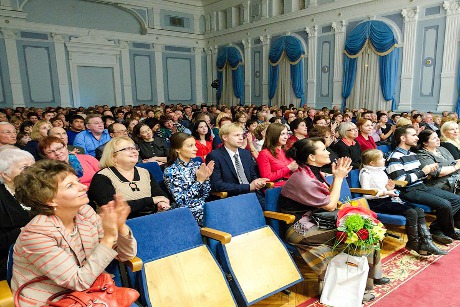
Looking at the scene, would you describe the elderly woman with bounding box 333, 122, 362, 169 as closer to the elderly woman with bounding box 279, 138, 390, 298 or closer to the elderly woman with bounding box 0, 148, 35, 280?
the elderly woman with bounding box 279, 138, 390, 298

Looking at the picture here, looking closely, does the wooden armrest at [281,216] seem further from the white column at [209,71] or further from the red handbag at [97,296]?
the white column at [209,71]

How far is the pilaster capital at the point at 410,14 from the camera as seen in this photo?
7.76m

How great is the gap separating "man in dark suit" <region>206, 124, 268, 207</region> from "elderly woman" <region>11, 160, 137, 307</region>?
154 cm

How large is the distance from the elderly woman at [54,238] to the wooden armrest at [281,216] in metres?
1.22

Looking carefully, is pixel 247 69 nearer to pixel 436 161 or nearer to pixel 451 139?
pixel 451 139

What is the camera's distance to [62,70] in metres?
11.2

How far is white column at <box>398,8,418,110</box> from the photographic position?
25.7 ft

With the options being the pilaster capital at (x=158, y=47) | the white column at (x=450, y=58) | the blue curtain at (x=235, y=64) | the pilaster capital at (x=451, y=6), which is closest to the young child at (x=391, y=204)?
the white column at (x=450, y=58)

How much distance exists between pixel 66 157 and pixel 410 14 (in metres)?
8.39

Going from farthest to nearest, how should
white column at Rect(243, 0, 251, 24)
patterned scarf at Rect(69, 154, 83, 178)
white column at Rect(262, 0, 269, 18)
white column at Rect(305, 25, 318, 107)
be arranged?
white column at Rect(243, 0, 251, 24)
white column at Rect(262, 0, 269, 18)
white column at Rect(305, 25, 318, 107)
patterned scarf at Rect(69, 154, 83, 178)

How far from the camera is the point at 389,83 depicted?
8453 mm

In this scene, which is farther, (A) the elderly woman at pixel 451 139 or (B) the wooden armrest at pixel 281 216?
(A) the elderly woman at pixel 451 139

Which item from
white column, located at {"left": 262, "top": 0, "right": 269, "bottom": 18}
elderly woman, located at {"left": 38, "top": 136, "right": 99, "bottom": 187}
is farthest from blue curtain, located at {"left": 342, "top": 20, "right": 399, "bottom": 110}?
elderly woman, located at {"left": 38, "top": 136, "right": 99, "bottom": 187}

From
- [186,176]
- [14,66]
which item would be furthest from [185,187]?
[14,66]
